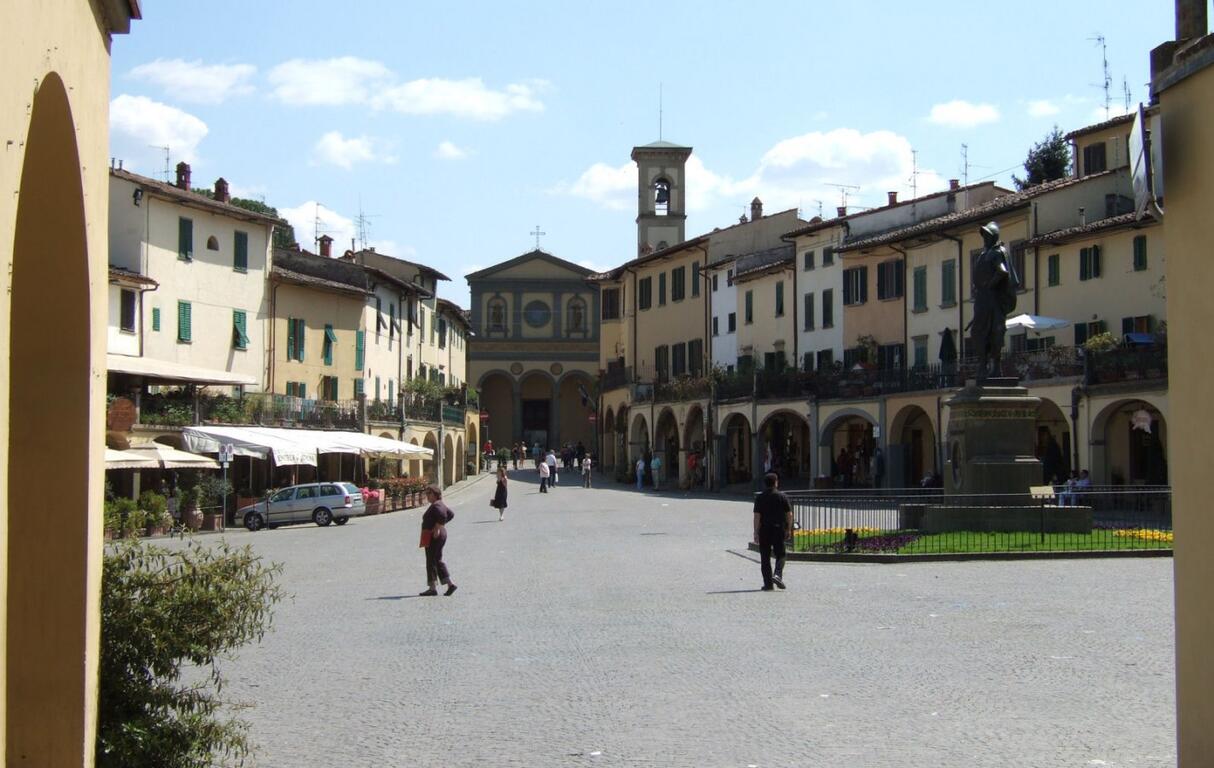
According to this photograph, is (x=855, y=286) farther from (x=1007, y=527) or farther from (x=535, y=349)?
(x=535, y=349)

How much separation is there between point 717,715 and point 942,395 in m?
35.3

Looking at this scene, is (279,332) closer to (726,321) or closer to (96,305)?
(726,321)

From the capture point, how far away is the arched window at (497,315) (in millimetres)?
97750

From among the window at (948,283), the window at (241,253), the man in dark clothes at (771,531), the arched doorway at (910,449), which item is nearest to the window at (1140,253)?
the window at (948,283)

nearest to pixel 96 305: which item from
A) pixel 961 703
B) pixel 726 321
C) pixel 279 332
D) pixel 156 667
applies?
pixel 156 667

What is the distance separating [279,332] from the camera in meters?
50.3

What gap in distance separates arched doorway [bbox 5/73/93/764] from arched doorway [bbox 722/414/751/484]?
51.9 m

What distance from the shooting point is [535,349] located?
319ft

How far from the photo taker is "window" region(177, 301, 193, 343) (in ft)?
145

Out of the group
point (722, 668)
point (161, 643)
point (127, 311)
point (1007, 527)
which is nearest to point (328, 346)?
point (127, 311)

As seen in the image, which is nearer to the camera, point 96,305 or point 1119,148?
point 96,305

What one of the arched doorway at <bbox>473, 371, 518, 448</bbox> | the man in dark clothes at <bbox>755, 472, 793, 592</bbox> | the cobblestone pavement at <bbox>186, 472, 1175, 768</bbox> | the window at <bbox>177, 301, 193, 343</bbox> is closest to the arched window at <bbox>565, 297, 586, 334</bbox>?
the arched doorway at <bbox>473, 371, 518, 448</bbox>

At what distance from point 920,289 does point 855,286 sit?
439cm

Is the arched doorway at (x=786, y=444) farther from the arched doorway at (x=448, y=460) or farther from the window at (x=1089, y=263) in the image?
the arched doorway at (x=448, y=460)
